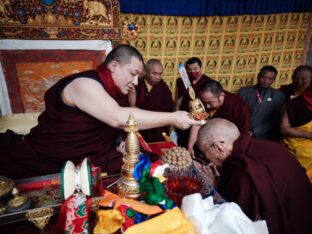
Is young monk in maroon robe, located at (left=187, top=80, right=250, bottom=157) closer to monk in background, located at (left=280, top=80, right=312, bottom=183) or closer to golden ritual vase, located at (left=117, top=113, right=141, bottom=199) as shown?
monk in background, located at (left=280, top=80, right=312, bottom=183)

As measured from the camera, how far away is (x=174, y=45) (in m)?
4.01

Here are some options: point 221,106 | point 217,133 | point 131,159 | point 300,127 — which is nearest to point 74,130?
point 131,159

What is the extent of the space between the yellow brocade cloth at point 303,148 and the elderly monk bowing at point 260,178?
1447 millimetres

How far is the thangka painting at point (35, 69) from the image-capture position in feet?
10.0

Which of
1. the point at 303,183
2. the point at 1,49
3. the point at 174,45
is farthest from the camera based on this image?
the point at 174,45

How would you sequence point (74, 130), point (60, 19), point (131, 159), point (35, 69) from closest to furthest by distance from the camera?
point (131, 159)
point (74, 130)
point (60, 19)
point (35, 69)

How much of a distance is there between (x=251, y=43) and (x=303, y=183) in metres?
3.65

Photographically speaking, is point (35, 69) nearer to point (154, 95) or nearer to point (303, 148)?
point (154, 95)

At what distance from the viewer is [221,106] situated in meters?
2.86

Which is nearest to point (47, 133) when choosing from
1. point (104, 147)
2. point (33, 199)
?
point (104, 147)

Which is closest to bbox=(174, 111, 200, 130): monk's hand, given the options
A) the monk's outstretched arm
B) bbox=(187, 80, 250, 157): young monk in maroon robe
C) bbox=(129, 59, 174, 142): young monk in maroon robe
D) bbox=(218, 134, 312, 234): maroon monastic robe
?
the monk's outstretched arm

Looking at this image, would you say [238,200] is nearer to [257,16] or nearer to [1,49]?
[1,49]

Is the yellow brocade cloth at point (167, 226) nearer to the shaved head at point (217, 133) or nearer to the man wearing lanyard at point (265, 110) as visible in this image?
the shaved head at point (217, 133)

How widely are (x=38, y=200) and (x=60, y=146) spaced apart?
1.72 ft
